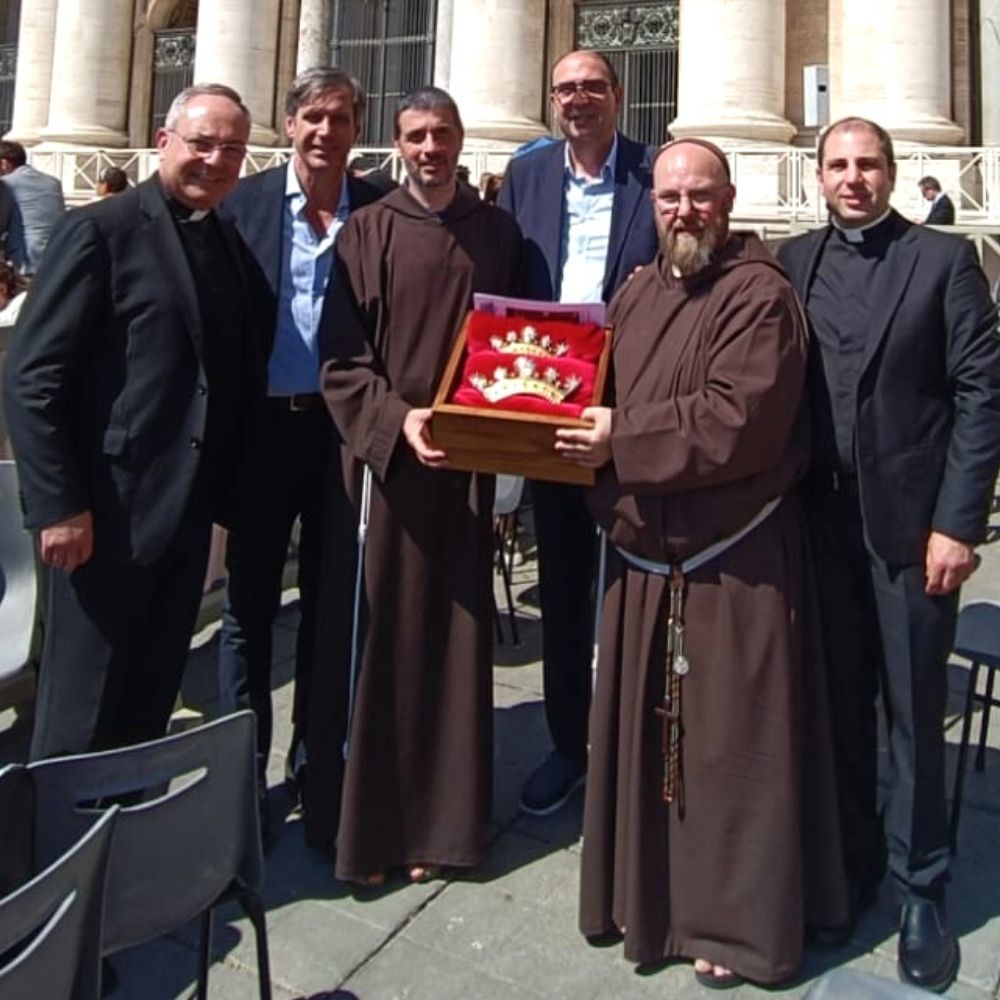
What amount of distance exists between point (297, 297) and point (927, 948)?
266cm

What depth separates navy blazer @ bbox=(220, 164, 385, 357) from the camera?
3445mm

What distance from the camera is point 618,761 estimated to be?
2.88 metres

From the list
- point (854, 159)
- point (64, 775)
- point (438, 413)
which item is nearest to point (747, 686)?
point (438, 413)

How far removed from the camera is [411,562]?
10.5 feet

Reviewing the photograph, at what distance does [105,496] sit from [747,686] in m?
1.76

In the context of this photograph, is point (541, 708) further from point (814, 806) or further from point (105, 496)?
point (105, 496)

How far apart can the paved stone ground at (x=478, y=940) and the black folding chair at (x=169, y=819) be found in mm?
696

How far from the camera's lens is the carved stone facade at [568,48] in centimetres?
1553

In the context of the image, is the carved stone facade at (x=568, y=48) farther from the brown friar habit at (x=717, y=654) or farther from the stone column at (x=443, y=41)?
the brown friar habit at (x=717, y=654)

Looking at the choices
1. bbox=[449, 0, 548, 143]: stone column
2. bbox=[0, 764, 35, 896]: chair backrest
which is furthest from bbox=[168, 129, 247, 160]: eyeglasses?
bbox=[449, 0, 548, 143]: stone column

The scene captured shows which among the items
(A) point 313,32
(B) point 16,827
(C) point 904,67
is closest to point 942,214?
(C) point 904,67

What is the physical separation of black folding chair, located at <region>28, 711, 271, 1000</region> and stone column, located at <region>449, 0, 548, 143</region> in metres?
15.9

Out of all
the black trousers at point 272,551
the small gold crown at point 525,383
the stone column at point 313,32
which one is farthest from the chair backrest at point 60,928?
the stone column at point 313,32

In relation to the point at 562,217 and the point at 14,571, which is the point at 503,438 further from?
the point at 14,571
